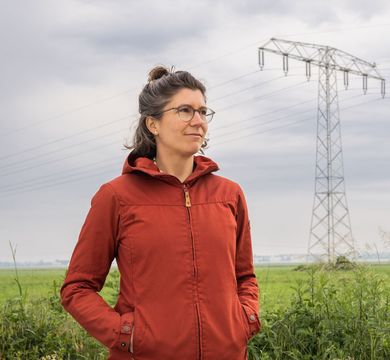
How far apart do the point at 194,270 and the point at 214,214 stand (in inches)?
11.2

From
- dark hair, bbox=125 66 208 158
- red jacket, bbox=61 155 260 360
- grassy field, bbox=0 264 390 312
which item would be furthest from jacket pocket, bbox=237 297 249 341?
grassy field, bbox=0 264 390 312

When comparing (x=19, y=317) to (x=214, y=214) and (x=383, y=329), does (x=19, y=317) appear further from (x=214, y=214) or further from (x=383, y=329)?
(x=214, y=214)

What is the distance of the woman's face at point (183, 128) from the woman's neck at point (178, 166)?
28 mm

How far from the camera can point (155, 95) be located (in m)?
3.47

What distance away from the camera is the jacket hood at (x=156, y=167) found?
10.9 feet

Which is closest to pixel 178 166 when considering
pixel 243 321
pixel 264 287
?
pixel 243 321

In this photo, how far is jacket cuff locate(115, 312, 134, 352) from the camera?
3.16m

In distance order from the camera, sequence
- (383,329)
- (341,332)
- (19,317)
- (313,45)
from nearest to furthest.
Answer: (383,329) → (341,332) → (19,317) → (313,45)

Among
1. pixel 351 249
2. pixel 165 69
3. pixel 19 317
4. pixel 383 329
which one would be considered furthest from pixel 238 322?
pixel 19 317

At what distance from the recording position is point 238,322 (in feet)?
10.8

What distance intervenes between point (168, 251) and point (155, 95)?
75cm

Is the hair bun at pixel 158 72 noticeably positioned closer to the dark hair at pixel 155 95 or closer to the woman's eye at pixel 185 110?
the dark hair at pixel 155 95

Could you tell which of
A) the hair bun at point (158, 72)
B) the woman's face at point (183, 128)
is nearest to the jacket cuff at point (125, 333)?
the woman's face at point (183, 128)

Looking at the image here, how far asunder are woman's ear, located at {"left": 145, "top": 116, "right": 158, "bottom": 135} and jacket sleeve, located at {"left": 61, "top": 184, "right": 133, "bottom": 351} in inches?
13.4
